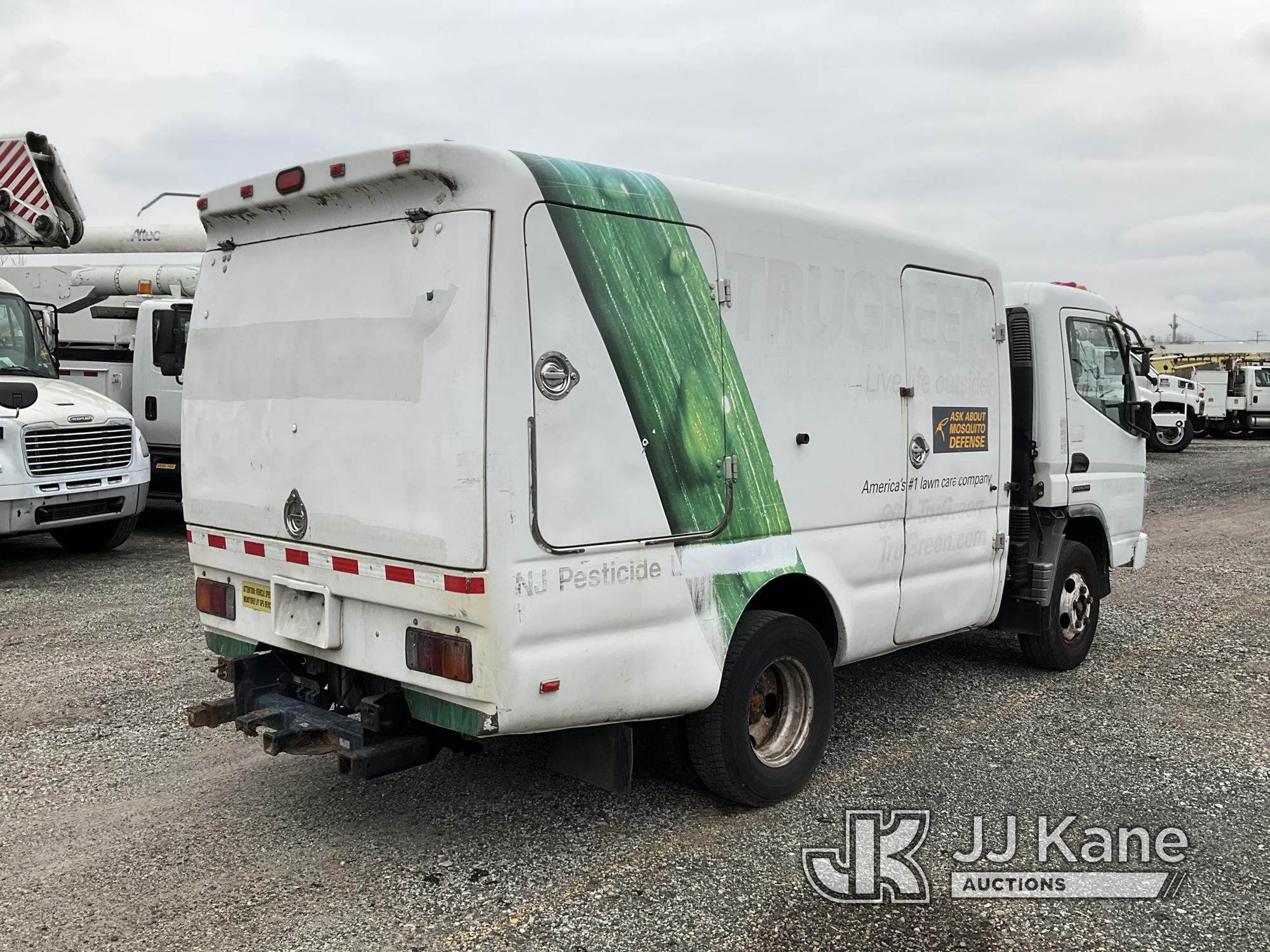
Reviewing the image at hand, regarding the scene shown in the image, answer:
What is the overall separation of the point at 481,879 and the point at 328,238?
2.48m

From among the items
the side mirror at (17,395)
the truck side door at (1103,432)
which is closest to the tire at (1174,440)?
the truck side door at (1103,432)

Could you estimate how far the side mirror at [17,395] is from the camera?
1005 centimetres

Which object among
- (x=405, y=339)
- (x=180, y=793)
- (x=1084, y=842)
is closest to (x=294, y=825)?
(x=180, y=793)

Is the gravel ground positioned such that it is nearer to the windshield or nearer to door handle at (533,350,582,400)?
door handle at (533,350,582,400)

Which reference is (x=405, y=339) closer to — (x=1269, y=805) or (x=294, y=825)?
(x=294, y=825)

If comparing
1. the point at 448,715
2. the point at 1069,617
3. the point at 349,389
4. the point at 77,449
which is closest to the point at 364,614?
the point at 448,715

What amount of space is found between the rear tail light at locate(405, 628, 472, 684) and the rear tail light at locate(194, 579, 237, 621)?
3.86 ft

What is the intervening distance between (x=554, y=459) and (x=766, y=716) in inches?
70.7

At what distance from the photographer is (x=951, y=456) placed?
18.6 ft

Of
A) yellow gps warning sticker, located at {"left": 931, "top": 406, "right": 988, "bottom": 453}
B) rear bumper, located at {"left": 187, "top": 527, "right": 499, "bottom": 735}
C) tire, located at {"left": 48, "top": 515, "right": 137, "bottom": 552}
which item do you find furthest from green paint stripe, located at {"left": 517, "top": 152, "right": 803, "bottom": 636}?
tire, located at {"left": 48, "top": 515, "right": 137, "bottom": 552}

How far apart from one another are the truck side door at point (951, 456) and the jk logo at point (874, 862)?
1.07 m

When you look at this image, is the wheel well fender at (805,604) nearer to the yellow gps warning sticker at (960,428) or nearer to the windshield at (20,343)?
the yellow gps warning sticker at (960,428)

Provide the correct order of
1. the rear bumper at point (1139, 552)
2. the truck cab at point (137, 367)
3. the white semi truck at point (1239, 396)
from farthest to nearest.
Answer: the white semi truck at point (1239, 396) < the truck cab at point (137, 367) < the rear bumper at point (1139, 552)

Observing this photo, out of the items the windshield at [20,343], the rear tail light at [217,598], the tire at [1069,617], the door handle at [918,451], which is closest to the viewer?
the rear tail light at [217,598]
